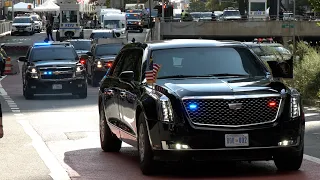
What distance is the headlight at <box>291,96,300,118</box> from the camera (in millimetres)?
12548

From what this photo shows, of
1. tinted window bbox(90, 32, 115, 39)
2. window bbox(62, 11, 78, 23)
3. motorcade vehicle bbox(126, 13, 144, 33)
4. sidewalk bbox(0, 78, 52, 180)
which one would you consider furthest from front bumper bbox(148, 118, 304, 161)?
motorcade vehicle bbox(126, 13, 144, 33)

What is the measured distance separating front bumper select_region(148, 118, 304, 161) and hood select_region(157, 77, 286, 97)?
1.55ft

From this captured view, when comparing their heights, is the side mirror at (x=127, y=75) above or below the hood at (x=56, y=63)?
above

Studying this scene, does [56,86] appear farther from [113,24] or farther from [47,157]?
[113,24]

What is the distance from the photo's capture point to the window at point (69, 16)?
8325 centimetres

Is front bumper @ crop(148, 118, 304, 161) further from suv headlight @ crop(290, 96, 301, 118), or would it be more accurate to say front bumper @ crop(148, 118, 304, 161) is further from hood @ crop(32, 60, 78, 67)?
hood @ crop(32, 60, 78, 67)

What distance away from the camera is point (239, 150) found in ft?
39.9

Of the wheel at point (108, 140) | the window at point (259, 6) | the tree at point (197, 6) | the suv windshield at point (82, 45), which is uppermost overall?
the wheel at point (108, 140)

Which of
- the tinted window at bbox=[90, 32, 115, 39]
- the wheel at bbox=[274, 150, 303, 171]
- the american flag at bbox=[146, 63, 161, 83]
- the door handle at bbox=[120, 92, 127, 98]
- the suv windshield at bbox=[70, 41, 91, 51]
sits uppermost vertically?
the american flag at bbox=[146, 63, 161, 83]

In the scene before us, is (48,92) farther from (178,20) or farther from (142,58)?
(178,20)

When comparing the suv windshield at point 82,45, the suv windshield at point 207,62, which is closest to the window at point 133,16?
the suv windshield at point 82,45

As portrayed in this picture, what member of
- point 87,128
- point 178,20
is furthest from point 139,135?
point 178,20

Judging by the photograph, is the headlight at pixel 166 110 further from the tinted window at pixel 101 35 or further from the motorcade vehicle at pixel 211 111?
the tinted window at pixel 101 35

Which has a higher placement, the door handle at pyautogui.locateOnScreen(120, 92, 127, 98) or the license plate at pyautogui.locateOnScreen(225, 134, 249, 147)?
the door handle at pyautogui.locateOnScreen(120, 92, 127, 98)
